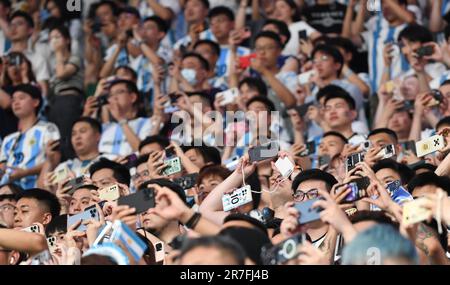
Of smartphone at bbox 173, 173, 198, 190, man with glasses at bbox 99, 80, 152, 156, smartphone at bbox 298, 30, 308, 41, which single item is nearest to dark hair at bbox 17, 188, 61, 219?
smartphone at bbox 173, 173, 198, 190

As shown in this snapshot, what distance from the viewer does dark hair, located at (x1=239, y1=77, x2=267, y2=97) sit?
11.5 metres

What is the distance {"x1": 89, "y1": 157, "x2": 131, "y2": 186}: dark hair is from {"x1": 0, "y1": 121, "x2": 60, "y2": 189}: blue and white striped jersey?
70.4 inches

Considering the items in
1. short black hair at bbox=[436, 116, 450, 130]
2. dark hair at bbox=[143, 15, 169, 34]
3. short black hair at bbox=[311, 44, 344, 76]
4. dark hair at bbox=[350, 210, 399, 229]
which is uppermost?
dark hair at bbox=[143, 15, 169, 34]

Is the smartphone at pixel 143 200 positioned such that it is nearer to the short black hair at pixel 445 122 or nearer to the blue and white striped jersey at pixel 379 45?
the short black hair at pixel 445 122

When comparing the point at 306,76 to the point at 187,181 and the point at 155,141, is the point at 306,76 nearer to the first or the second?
the point at 155,141

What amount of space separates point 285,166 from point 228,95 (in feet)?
10.5

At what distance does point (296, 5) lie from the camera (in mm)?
13000

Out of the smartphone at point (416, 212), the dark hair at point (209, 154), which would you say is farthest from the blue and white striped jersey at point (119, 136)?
the smartphone at point (416, 212)

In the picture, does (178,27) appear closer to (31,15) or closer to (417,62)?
(31,15)

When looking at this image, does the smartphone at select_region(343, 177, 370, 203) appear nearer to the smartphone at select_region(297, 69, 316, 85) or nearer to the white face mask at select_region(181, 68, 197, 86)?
the smartphone at select_region(297, 69, 316, 85)

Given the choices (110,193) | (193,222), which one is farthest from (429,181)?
(110,193)

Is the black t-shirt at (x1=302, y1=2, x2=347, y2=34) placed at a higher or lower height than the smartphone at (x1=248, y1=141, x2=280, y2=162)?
higher

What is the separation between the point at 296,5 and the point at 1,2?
3519 mm
